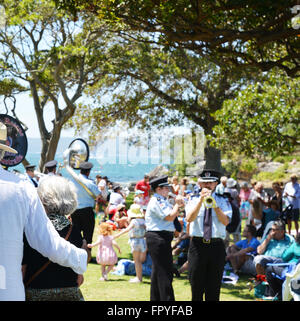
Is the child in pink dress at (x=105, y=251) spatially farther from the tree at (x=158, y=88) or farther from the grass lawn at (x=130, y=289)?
the tree at (x=158, y=88)

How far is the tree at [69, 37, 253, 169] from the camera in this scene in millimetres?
18266

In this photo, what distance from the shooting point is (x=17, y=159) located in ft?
22.3

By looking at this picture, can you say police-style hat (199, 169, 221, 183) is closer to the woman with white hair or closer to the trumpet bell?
the woman with white hair

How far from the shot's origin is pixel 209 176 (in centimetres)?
553

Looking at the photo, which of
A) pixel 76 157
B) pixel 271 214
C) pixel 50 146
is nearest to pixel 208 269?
pixel 76 157

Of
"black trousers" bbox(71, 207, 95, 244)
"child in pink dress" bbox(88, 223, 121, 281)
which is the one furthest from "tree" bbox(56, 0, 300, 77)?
"child in pink dress" bbox(88, 223, 121, 281)

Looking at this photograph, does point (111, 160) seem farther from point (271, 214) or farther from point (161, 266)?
point (161, 266)

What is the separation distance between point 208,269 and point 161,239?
0.77 metres

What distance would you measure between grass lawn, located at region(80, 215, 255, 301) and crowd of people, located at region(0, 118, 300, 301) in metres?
0.24

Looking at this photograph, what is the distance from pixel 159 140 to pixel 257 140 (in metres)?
9.20

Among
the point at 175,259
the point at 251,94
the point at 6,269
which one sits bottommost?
the point at 175,259
